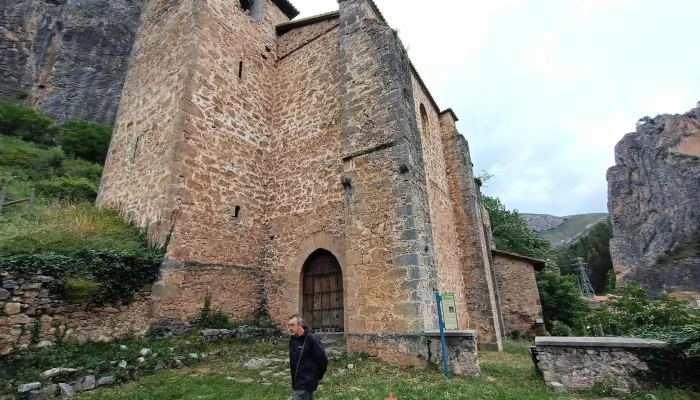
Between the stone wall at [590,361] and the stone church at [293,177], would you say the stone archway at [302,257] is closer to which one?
the stone church at [293,177]

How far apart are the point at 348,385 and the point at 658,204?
50.2 meters

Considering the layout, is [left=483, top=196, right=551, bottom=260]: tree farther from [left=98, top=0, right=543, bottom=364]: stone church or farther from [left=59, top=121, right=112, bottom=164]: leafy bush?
[left=59, top=121, right=112, bottom=164]: leafy bush

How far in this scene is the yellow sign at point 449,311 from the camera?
7.02 m

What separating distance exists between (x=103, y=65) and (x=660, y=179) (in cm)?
5727

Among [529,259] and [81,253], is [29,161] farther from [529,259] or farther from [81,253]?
[529,259]

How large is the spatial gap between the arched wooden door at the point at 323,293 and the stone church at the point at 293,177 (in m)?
0.04

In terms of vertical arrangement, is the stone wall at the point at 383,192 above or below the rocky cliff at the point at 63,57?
below

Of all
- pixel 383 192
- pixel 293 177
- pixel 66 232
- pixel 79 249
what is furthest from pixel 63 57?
pixel 383 192

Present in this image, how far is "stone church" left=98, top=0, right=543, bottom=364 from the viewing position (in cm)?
723

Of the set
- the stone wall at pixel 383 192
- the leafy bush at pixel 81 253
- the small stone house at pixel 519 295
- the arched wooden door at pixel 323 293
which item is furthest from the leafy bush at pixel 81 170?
the small stone house at pixel 519 295

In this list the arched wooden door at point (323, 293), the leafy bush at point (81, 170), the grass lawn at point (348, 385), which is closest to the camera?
the grass lawn at point (348, 385)

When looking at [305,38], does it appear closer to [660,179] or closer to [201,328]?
[201,328]

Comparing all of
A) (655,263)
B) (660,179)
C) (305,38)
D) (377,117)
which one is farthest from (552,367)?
(660,179)

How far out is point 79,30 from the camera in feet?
79.8
